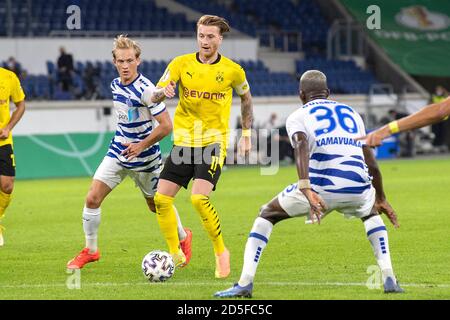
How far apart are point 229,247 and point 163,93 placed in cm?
330

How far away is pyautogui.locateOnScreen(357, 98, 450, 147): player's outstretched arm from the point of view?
7406mm

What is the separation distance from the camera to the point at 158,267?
10.2m

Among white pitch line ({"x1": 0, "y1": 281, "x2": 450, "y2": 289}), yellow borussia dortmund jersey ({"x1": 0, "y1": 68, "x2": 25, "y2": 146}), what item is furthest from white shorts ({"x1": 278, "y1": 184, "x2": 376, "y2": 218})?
yellow borussia dortmund jersey ({"x1": 0, "y1": 68, "x2": 25, "y2": 146})

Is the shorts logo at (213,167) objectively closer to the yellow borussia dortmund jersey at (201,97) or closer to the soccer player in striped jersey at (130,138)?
the yellow borussia dortmund jersey at (201,97)

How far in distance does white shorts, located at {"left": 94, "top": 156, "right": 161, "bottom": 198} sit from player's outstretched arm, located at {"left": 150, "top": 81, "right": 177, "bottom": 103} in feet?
3.80

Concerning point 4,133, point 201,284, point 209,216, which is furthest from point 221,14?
point 201,284

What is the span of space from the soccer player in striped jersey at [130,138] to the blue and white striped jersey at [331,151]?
2.36 metres

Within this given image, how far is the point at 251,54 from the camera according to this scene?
38156 millimetres

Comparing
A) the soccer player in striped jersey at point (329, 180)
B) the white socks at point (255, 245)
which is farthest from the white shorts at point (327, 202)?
the white socks at point (255, 245)

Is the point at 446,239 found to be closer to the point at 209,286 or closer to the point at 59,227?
the point at 209,286

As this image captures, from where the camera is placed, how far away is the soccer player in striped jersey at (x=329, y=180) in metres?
8.81

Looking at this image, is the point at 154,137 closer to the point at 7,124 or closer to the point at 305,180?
the point at 305,180
